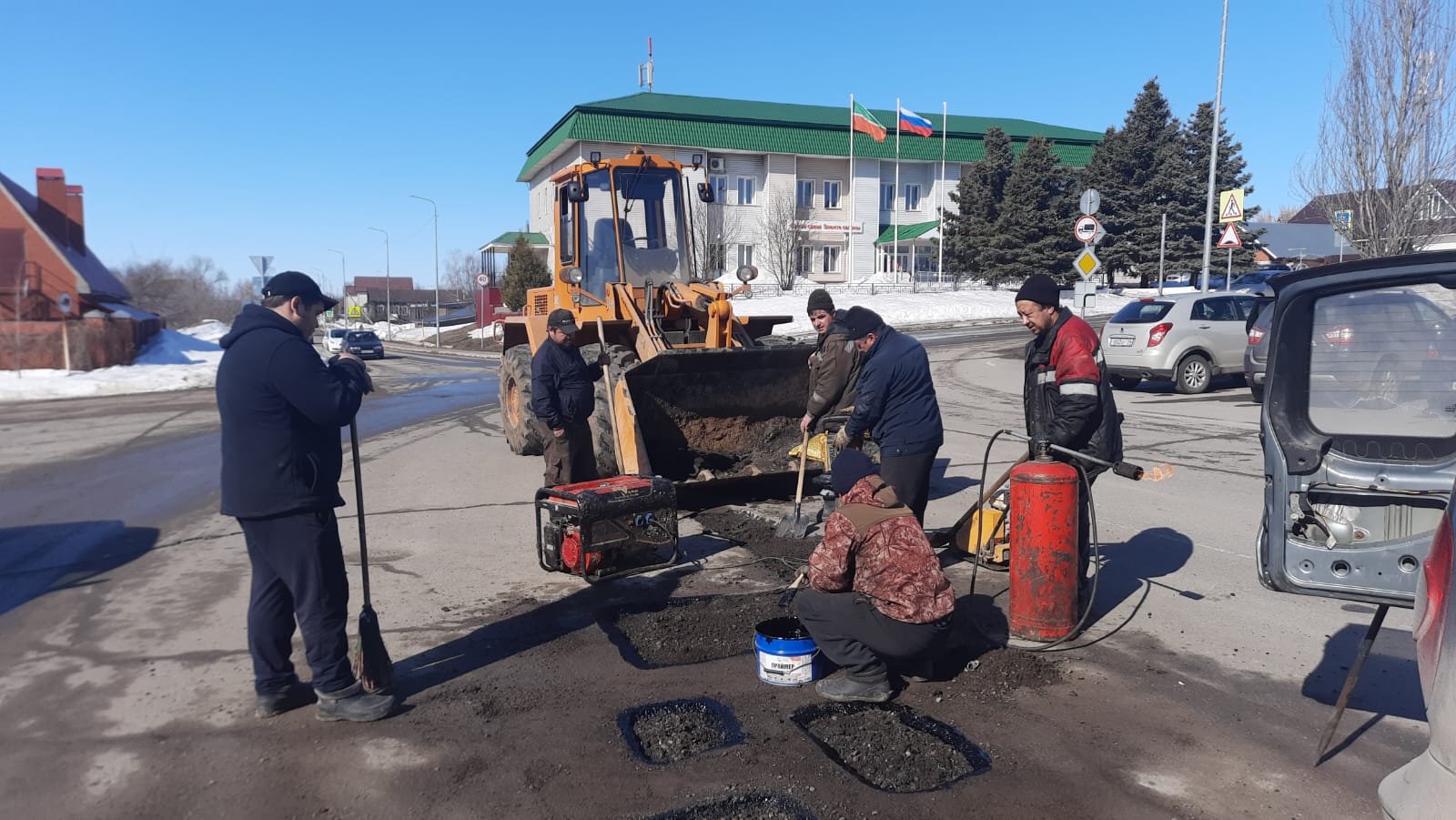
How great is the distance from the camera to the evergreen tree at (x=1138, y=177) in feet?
133

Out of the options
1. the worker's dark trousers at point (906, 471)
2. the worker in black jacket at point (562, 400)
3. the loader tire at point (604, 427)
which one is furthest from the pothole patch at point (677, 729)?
the loader tire at point (604, 427)

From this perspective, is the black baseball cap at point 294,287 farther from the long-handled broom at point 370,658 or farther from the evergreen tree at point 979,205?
the evergreen tree at point 979,205

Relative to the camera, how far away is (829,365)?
7941 millimetres

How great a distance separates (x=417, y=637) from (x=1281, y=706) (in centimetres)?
449

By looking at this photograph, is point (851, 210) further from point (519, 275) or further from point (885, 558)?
point (885, 558)

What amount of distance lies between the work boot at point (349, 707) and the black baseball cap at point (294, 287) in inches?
72.3

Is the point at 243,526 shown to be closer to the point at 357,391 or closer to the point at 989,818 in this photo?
the point at 357,391

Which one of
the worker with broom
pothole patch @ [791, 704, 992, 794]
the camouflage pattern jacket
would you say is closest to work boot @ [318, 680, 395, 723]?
the worker with broom

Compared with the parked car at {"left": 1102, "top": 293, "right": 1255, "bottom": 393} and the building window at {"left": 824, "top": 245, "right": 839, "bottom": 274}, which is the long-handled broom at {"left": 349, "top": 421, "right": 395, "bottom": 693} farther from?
the building window at {"left": 824, "top": 245, "right": 839, "bottom": 274}

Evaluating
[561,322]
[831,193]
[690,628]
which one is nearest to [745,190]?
[831,193]

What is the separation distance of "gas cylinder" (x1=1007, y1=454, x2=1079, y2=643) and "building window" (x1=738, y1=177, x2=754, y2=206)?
42012mm

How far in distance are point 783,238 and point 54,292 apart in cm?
2761

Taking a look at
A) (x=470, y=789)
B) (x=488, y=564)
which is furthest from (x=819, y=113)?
(x=470, y=789)

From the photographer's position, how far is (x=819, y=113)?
4922 cm
